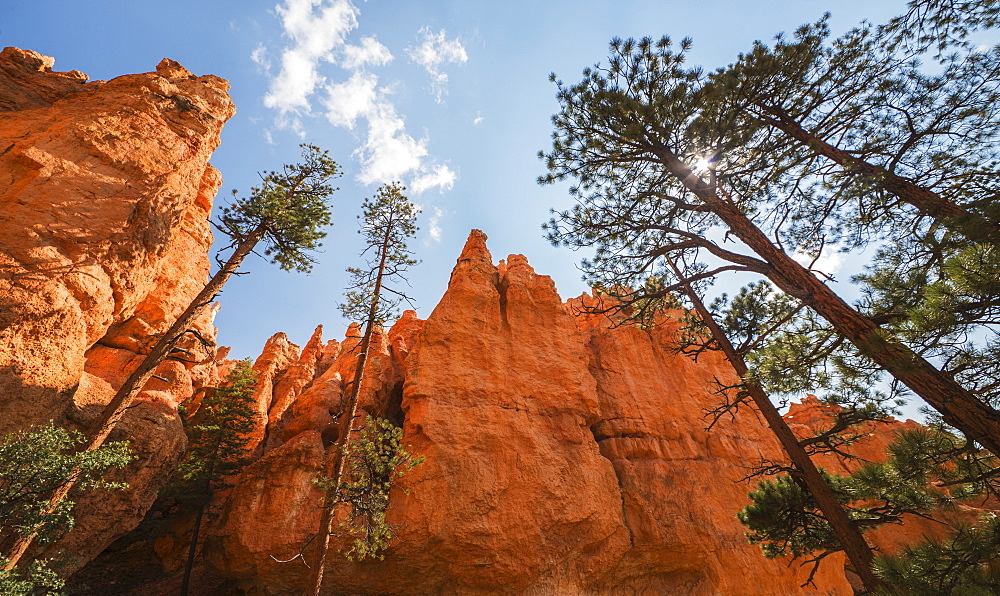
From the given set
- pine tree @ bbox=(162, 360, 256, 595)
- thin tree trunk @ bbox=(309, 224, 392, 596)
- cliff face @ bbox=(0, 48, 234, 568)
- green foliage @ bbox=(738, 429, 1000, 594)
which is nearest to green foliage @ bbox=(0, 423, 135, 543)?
cliff face @ bbox=(0, 48, 234, 568)

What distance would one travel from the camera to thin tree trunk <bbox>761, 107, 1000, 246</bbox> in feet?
12.4

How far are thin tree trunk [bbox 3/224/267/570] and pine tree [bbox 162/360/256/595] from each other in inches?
319

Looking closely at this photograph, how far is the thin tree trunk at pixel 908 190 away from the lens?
379cm

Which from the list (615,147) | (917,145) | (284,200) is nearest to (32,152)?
(284,200)

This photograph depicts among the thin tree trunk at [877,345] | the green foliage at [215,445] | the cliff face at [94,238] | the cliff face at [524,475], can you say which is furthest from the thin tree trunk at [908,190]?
the green foliage at [215,445]

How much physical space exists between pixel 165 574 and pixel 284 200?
1848cm

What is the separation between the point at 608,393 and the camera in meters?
19.6

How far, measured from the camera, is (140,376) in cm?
879

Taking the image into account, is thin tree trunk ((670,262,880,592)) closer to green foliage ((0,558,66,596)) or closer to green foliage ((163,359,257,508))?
green foliage ((0,558,66,596))

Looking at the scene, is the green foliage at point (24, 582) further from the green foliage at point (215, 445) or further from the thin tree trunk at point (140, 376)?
the green foliage at point (215, 445)

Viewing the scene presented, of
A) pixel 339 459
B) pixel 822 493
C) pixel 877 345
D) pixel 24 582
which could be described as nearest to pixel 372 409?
pixel 339 459

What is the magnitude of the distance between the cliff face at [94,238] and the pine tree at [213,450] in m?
2.70

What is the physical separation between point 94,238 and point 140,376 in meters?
4.52

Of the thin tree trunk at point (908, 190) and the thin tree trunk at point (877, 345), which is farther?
the thin tree trunk at point (877, 345)
